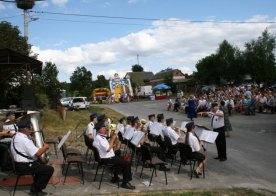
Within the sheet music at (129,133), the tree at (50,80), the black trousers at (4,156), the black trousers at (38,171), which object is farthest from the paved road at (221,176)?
the tree at (50,80)

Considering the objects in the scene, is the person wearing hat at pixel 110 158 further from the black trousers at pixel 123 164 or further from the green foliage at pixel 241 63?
the green foliage at pixel 241 63

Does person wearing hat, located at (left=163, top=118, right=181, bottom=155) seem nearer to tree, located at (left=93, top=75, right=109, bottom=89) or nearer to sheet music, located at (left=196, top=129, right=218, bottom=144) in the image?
sheet music, located at (left=196, top=129, right=218, bottom=144)

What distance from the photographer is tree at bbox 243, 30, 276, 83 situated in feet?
192

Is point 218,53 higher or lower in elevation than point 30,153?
higher

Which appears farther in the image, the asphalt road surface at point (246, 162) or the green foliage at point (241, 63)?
the green foliage at point (241, 63)

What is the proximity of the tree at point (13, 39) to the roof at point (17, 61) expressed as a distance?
14.6 m

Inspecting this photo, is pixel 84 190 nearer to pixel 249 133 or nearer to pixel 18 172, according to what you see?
pixel 18 172

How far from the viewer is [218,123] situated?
11562 mm

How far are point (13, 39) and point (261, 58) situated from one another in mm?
41894

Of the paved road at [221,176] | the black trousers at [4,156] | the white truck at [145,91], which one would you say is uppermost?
the white truck at [145,91]

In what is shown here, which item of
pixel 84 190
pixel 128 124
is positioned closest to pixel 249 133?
pixel 128 124

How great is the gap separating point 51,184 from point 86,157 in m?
3.16

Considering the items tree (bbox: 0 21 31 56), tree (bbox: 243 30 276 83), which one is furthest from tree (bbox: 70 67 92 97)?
tree (bbox: 0 21 31 56)

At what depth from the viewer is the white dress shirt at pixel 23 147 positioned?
304 inches
